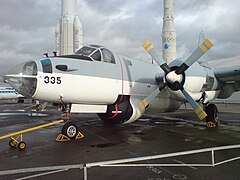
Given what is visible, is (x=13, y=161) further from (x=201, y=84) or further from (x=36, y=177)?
(x=201, y=84)

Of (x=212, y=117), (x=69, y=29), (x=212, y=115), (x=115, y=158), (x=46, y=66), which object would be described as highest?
(x=69, y=29)

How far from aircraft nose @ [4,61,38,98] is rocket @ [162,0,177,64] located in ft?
112

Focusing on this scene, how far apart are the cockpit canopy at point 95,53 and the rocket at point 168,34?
1220 inches

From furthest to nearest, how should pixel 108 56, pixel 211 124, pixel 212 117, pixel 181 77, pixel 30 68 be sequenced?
pixel 212 117, pixel 211 124, pixel 181 77, pixel 108 56, pixel 30 68

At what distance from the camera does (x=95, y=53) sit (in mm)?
9039

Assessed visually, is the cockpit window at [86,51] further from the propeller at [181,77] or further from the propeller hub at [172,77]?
the propeller hub at [172,77]

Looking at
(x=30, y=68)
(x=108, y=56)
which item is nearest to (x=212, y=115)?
(x=108, y=56)

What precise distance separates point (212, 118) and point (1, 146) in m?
11.0

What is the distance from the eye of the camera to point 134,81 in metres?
10.4

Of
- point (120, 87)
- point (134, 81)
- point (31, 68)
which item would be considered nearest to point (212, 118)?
point (134, 81)

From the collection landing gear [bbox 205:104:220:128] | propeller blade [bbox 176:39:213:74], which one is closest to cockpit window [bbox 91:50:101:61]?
propeller blade [bbox 176:39:213:74]

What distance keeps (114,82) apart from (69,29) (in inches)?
1681

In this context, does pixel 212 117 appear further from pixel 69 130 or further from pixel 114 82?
pixel 69 130

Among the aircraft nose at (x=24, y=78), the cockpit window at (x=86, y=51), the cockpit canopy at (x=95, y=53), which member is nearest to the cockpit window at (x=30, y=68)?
the aircraft nose at (x=24, y=78)
